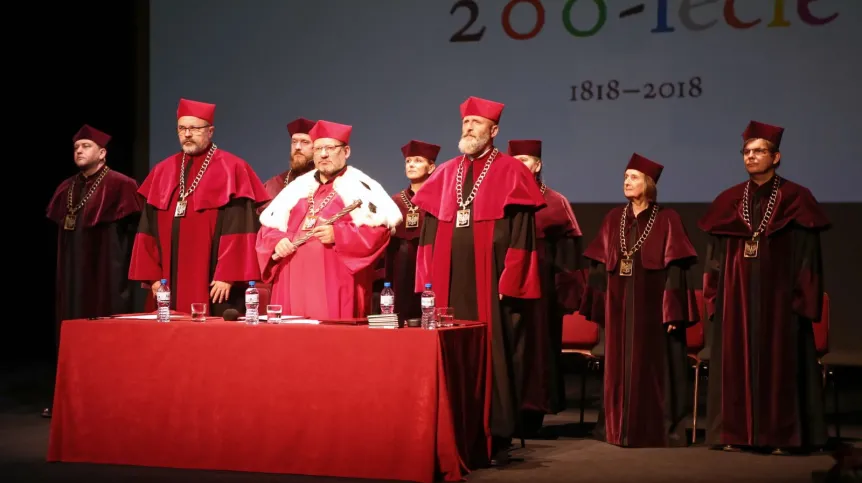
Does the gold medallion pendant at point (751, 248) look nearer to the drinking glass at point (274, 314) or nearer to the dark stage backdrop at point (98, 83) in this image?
A: the drinking glass at point (274, 314)

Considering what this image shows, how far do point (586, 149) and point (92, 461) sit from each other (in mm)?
4560

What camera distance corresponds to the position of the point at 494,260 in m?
6.29

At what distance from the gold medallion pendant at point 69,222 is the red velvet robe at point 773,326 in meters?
4.26

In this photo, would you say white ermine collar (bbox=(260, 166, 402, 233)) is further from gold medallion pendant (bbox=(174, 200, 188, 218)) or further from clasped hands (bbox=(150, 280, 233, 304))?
gold medallion pendant (bbox=(174, 200, 188, 218))

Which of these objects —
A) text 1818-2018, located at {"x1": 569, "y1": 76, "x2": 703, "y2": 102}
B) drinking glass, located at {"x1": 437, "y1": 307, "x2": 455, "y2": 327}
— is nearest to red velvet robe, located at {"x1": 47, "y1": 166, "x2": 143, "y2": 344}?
drinking glass, located at {"x1": 437, "y1": 307, "x2": 455, "y2": 327}

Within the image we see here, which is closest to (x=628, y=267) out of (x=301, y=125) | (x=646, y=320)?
(x=646, y=320)

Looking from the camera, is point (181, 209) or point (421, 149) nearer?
point (181, 209)

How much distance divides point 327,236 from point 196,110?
4.17 feet

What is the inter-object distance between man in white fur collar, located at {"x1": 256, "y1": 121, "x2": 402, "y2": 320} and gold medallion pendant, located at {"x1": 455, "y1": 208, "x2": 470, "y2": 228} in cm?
38

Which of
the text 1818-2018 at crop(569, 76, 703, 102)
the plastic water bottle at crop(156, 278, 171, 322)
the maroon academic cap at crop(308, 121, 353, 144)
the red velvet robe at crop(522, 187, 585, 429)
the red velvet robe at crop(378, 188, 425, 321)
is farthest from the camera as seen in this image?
the text 1818-2018 at crop(569, 76, 703, 102)

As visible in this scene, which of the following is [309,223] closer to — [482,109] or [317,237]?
[317,237]

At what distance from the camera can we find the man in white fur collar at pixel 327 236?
6.45m

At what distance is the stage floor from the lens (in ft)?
18.4

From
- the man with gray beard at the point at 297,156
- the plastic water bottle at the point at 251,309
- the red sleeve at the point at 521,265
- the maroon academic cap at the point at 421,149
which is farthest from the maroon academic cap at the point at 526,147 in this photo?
the plastic water bottle at the point at 251,309
